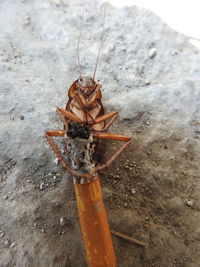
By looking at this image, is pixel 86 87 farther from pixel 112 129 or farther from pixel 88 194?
pixel 88 194

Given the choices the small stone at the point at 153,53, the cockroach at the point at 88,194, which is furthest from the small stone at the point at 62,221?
the small stone at the point at 153,53

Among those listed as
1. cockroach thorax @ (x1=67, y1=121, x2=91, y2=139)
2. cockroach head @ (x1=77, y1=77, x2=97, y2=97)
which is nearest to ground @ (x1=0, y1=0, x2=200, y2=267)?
cockroach head @ (x1=77, y1=77, x2=97, y2=97)

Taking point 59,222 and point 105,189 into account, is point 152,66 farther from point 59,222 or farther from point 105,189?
point 59,222

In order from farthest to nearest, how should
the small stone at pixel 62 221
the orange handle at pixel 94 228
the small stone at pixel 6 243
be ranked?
the small stone at pixel 62 221 → the small stone at pixel 6 243 → the orange handle at pixel 94 228

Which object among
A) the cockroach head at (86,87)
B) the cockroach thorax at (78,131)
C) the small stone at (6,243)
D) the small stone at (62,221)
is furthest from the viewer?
the cockroach head at (86,87)

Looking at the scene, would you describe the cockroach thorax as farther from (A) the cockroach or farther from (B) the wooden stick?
(B) the wooden stick

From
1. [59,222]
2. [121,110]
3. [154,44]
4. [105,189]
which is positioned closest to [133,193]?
[105,189]

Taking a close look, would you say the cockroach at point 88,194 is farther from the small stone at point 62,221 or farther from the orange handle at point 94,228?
the small stone at point 62,221
